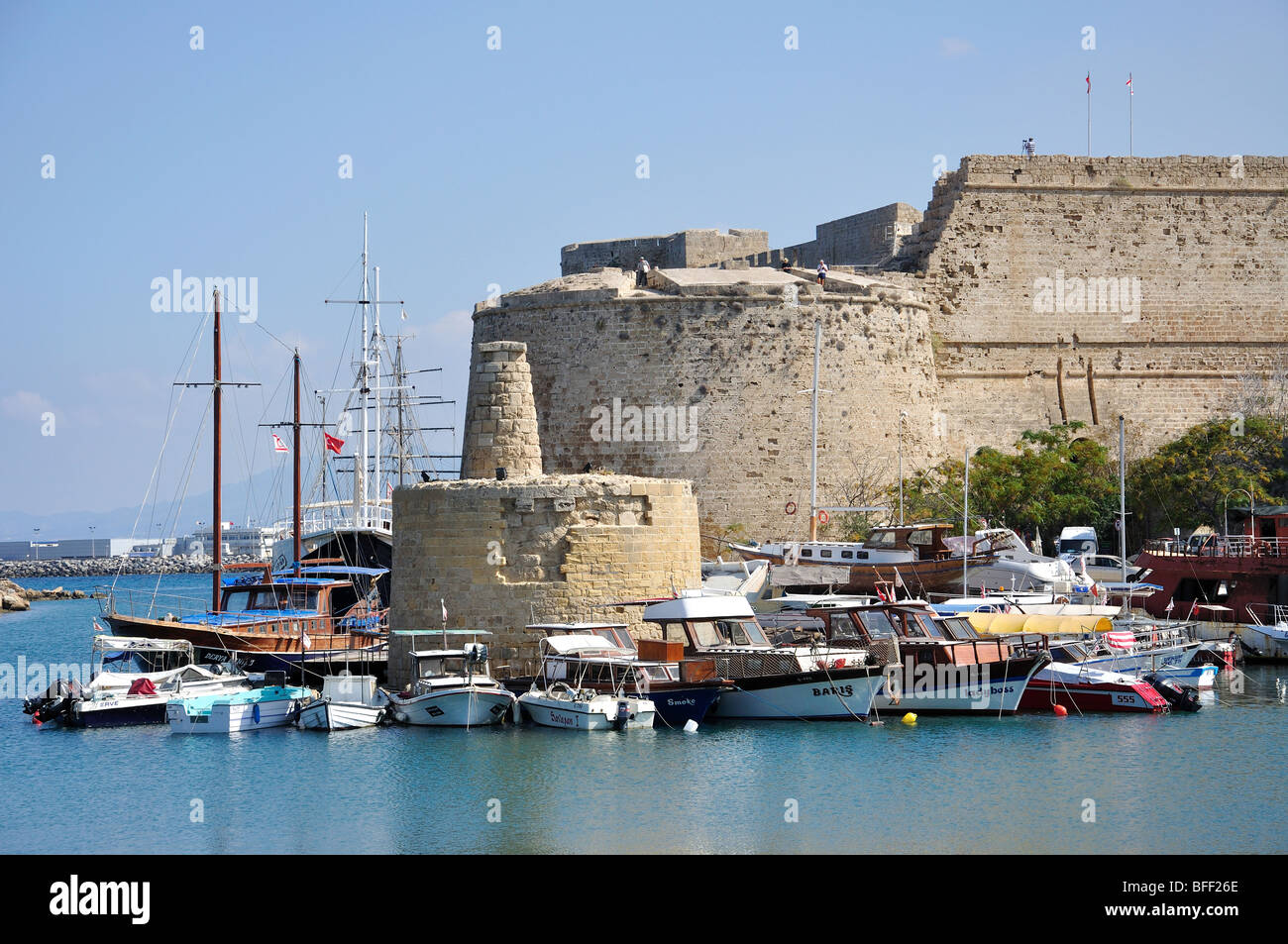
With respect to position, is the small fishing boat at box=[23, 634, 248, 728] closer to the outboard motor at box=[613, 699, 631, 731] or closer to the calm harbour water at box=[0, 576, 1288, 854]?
the calm harbour water at box=[0, 576, 1288, 854]

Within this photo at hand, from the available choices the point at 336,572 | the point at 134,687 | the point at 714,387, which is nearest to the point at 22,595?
the point at 336,572

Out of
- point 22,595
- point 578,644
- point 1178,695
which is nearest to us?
point 578,644

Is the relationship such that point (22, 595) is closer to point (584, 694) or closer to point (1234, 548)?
point (1234, 548)

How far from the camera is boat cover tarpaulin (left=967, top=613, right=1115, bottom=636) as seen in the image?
22.0m

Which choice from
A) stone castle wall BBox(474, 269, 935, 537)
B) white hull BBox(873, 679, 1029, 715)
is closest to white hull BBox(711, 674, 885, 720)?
white hull BBox(873, 679, 1029, 715)

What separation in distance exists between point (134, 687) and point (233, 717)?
2175 millimetres

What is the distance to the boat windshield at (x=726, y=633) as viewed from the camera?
734 inches

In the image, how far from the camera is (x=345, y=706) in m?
18.4

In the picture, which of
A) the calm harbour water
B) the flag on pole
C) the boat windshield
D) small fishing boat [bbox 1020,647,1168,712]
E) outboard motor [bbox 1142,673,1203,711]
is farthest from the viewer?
the flag on pole

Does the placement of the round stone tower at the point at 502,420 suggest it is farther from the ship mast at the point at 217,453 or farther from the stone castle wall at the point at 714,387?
the stone castle wall at the point at 714,387

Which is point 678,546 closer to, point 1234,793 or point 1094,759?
point 1094,759

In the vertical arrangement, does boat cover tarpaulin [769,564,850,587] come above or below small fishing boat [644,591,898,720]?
above

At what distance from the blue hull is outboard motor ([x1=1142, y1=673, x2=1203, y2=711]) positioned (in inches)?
251
